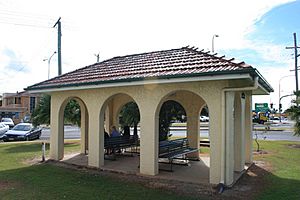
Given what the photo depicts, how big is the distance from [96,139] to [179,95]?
4335 millimetres

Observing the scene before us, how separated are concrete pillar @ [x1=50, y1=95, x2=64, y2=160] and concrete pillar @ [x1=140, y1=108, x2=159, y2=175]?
4.34 meters

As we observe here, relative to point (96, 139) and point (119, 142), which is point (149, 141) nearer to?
point (96, 139)

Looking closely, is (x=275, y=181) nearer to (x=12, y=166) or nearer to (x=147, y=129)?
(x=147, y=129)

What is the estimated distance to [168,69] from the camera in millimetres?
9070

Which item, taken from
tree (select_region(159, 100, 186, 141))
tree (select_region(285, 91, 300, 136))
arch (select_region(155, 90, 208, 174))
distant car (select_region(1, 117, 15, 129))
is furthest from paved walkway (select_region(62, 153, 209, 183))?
distant car (select_region(1, 117, 15, 129))

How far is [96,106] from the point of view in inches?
418

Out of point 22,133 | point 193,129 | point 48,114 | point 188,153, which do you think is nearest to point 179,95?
point 193,129

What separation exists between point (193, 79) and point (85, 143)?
811 cm

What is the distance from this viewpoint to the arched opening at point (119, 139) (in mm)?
10672

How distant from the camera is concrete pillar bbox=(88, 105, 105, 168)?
10547 mm

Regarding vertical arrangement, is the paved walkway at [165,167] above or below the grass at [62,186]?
above

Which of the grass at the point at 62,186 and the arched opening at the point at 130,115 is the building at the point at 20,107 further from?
the grass at the point at 62,186

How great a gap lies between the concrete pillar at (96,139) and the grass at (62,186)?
85 cm

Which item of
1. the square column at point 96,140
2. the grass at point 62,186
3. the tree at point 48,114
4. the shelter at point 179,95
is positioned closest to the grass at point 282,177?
the shelter at point 179,95
